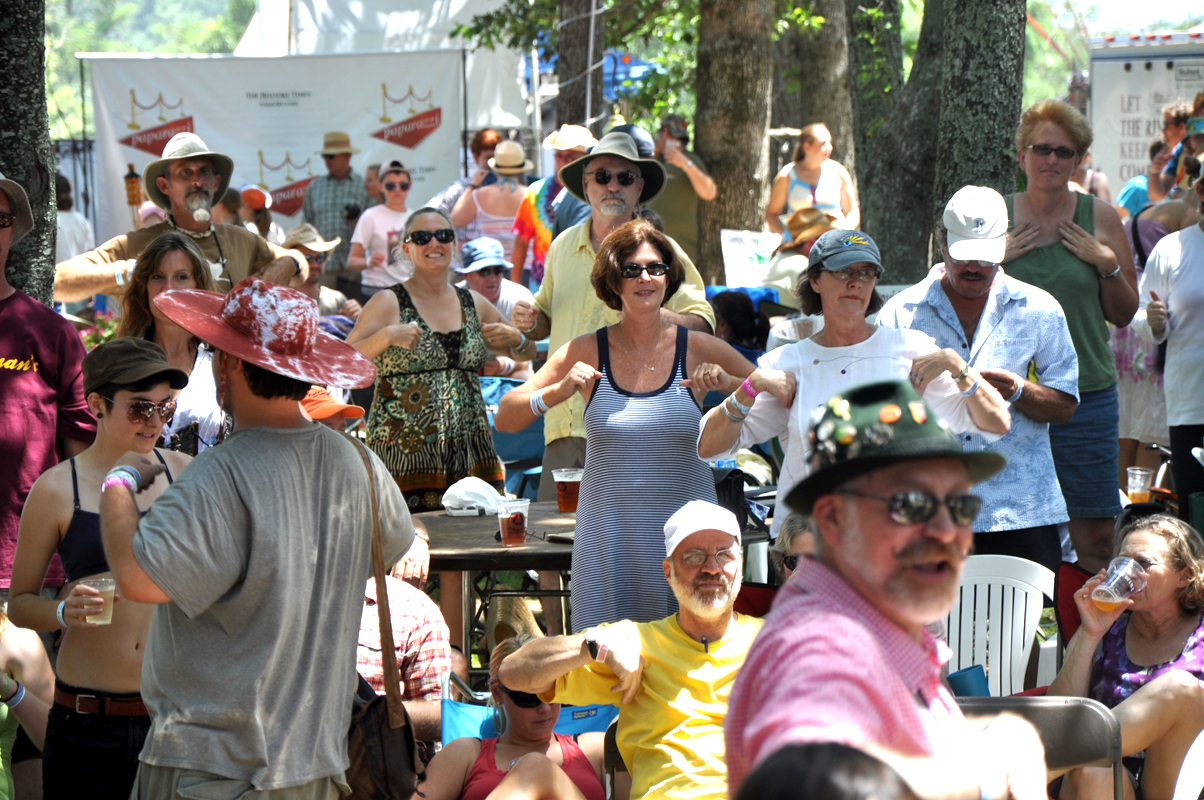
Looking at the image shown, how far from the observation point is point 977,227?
13.8 feet

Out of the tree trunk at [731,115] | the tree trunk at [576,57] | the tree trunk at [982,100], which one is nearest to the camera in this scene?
the tree trunk at [982,100]

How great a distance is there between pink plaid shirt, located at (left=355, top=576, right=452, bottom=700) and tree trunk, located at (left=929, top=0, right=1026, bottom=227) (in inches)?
122

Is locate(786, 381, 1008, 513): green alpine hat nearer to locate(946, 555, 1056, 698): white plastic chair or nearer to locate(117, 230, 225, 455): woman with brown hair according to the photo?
locate(946, 555, 1056, 698): white plastic chair

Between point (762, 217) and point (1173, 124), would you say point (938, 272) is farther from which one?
point (1173, 124)

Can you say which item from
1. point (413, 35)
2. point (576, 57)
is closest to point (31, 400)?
point (576, 57)

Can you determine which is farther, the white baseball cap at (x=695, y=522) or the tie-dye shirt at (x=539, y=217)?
the tie-dye shirt at (x=539, y=217)

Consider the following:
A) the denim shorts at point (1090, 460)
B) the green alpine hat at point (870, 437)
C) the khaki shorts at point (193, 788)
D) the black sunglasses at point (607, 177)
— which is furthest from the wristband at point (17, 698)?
the denim shorts at point (1090, 460)

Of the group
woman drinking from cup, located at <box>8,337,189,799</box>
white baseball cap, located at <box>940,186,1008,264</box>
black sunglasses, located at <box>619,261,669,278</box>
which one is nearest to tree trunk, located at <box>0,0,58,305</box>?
woman drinking from cup, located at <box>8,337,189,799</box>

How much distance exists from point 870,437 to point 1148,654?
2.61 m

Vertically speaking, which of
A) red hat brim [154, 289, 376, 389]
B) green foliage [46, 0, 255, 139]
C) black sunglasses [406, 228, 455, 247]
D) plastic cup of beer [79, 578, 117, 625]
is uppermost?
green foliage [46, 0, 255, 139]

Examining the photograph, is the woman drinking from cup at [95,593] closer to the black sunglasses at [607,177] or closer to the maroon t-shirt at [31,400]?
the maroon t-shirt at [31,400]

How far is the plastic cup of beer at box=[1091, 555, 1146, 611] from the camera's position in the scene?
3.62 metres

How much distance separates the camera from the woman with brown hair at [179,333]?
172 inches

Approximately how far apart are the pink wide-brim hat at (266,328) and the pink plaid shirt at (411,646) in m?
1.59
